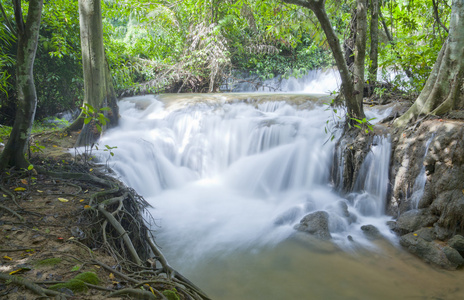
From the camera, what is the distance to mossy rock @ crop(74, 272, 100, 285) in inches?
90.5

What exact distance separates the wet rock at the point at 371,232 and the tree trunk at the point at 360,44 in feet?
8.30

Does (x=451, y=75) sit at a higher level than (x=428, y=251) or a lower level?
higher

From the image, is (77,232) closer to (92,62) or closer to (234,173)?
(234,173)

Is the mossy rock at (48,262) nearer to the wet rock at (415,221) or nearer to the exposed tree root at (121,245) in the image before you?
the exposed tree root at (121,245)

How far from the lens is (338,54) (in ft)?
19.7

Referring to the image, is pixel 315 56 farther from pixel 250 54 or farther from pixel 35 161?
pixel 35 161

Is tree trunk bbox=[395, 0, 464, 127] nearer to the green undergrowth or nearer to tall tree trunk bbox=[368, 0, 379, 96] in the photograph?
tall tree trunk bbox=[368, 0, 379, 96]

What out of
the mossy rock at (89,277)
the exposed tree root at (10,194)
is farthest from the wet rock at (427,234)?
the exposed tree root at (10,194)

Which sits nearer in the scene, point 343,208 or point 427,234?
point 427,234

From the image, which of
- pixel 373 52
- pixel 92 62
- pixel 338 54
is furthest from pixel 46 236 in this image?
pixel 373 52

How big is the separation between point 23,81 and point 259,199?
4.72m

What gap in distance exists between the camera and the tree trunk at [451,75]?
5.46m

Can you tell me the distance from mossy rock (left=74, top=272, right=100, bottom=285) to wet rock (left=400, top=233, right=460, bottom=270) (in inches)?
164

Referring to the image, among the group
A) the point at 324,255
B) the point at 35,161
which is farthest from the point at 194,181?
the point at 324,255
